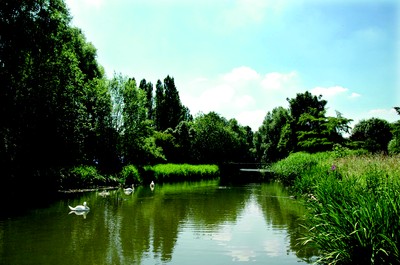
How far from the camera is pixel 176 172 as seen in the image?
42.2m

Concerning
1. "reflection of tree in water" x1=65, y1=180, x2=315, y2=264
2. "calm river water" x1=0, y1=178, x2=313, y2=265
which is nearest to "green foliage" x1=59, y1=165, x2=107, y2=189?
"reflection of tree in water" x1=65, y1=180, x2=315, y2=264

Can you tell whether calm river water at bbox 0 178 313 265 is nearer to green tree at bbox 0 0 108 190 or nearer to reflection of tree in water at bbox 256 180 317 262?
reflection of tree in water at bbox 256 180 317 262

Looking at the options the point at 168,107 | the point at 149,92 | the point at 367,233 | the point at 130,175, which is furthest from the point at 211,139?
the point at 367,233

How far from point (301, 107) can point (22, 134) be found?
40.3 metres

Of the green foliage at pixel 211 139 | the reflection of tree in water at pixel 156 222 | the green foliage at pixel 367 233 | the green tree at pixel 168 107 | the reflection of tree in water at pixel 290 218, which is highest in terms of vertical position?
the green tree at pixel 168 107

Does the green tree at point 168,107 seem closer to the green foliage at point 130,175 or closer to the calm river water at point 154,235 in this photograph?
the green foliage at point 130,175

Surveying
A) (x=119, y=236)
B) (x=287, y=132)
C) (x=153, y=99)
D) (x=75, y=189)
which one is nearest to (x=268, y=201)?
(x=119, y=236)

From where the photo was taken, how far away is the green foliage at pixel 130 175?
109 ft

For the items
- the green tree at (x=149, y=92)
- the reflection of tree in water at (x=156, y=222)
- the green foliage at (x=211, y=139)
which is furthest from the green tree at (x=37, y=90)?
the green tree at (x=149, y=92)

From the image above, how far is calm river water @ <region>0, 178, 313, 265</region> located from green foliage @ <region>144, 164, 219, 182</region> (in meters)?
18.7

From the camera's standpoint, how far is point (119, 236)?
1156 cm

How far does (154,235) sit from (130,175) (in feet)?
74.2

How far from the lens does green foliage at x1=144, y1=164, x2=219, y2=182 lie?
125 feet

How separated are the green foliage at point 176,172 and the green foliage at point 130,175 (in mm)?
2620
